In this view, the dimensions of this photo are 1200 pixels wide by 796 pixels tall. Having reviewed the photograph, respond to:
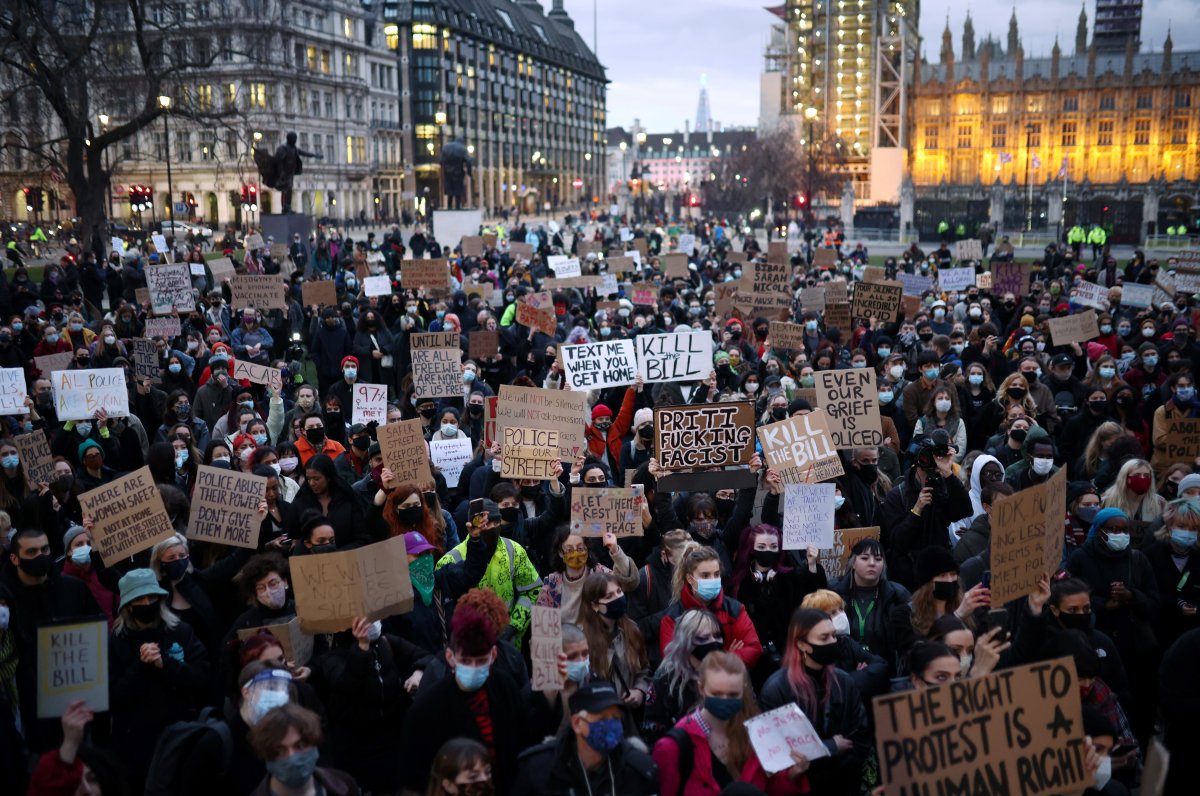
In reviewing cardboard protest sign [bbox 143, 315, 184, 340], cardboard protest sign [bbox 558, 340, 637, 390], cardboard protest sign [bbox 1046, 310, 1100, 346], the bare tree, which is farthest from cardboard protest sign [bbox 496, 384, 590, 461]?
the bare tree

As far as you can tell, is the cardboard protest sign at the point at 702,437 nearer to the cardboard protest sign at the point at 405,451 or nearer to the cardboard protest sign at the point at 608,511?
the cardboard protest sign at the point at 608,511

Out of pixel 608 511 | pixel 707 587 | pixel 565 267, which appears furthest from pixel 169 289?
pixel 707 587

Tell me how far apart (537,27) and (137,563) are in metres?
127

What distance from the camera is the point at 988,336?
1241 centimetres

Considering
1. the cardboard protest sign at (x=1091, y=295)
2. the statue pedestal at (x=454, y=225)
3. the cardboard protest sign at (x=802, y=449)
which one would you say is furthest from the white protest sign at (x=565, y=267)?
the statue pedestal at (x=454, y=225)

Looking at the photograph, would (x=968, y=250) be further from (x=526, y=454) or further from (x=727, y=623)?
(x=727, y=623)

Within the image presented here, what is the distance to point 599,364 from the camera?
34.2 feet

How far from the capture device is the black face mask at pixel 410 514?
21.5 feet

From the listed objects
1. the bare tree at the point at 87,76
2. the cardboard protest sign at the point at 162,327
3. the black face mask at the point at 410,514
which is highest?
the bare tree at the point at 87,76

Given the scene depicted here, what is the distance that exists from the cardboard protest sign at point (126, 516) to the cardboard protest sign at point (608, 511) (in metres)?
2.42

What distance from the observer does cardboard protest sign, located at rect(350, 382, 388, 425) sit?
9.88m

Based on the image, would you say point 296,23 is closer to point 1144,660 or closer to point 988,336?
point 988,336

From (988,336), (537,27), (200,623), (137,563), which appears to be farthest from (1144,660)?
(537,27)

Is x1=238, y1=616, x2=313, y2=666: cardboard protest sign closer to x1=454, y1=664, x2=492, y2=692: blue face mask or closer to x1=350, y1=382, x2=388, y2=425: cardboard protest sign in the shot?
x1=454, y1=664, x2=492, y2=692: blue face mask
